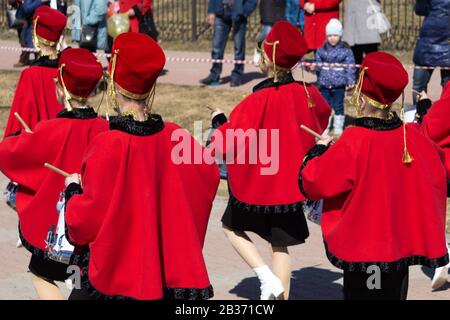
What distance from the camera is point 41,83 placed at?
9547 mm

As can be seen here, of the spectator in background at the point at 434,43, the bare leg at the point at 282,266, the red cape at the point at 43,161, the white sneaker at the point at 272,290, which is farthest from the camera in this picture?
the spectator in background at the point at 434,43

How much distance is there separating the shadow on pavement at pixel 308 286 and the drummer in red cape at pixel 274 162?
54 cm

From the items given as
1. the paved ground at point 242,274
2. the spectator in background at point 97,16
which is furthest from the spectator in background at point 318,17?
the paved ground at point 242,274

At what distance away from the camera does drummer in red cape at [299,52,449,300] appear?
22.6 ft

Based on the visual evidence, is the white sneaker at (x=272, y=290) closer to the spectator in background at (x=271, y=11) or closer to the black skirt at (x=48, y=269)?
the black skirt at (x=48, y=269)

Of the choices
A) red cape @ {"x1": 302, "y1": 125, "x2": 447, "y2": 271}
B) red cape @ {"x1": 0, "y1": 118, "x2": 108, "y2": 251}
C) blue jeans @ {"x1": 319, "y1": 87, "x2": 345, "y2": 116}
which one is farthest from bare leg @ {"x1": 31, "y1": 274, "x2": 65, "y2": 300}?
blue jeans @ {"x1": 319, "y1": 87, "x2": 345, "y2": 116}

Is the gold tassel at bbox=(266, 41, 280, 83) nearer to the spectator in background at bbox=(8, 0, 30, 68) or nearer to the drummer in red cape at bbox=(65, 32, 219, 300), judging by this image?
the drummer in red cape at bbox=(65, 32, 219, 300)

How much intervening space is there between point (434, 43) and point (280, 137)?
18.7 feet

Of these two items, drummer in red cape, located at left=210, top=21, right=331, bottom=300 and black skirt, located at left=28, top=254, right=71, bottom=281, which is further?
drummer in red cape, located at left=210, top=21, right=331, bottom=300

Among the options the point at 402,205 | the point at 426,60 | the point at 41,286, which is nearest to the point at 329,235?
the point at 402,205

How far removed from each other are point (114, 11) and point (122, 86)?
448 inches

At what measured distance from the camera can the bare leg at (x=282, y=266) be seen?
8.68 m

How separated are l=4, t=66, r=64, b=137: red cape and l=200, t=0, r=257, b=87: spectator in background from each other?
7.12 metres

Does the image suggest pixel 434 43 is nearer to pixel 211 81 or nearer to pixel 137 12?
pixel 211 81
